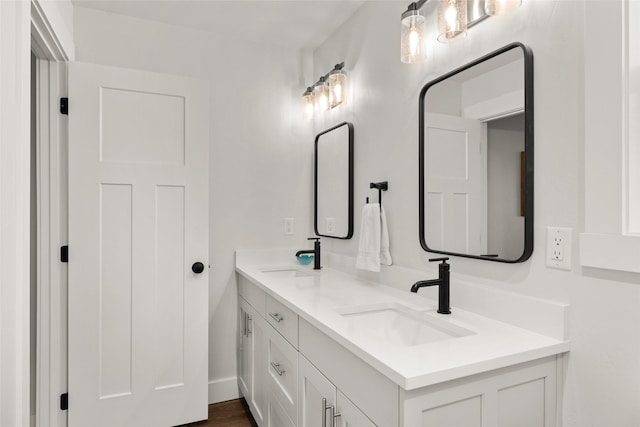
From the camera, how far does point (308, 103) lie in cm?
264

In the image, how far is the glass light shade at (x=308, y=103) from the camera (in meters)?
2.61

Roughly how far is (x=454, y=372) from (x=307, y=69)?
2.37 metres

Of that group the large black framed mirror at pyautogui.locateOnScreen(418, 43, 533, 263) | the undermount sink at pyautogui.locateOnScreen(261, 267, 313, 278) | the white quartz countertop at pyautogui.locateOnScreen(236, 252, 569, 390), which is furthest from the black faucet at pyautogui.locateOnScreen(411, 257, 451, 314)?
the undermount sink at pyautogui.locateOnScreen(261, 267, 313, 278)

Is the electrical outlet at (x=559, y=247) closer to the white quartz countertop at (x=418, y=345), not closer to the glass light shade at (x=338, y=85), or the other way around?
the white quartz countertop at (x=418, y=345)

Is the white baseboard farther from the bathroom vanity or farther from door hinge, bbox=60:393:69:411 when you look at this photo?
door hinge, bbox=60:393:69:411

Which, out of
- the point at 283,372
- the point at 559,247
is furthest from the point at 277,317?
the point at 559,247

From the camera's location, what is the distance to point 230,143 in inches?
101

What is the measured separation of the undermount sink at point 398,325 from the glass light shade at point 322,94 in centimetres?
145

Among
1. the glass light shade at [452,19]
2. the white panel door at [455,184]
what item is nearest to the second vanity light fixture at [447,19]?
the glass light shade at [452,19]

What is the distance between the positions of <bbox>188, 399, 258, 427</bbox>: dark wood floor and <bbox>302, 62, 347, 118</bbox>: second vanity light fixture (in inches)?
77.6

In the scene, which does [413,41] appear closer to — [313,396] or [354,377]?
[354,377]

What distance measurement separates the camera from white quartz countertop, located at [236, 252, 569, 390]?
94cm
